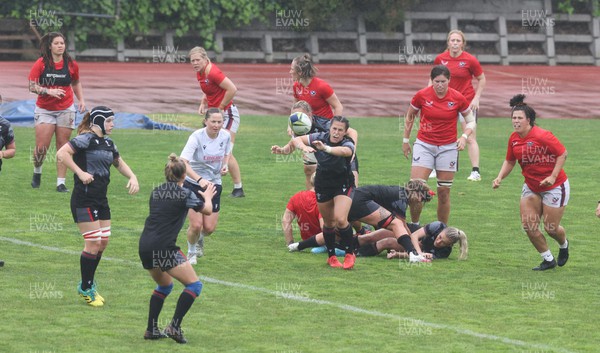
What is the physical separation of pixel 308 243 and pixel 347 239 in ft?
3.16

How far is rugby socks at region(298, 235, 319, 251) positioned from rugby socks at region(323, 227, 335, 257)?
638mm

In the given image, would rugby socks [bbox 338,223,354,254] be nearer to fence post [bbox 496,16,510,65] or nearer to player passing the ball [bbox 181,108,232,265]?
player passing the ball [bbox 181,108,232,265]

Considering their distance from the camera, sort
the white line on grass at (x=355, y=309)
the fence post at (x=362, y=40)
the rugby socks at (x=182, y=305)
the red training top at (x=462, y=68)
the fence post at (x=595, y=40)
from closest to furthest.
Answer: the rugby socks at (x=182, y=305) → the white line on grass at (x=355, y=309) → the red training top at (x=462, y=68) → the fence post at (x=362, y=40) → the fence post at (x=595, y=40)

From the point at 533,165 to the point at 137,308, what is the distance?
4.46 meters

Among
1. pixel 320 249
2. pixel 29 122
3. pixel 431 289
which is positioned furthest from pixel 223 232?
pixel 29 122

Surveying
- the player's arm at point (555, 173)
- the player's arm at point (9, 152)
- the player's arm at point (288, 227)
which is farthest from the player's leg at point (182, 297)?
the player's arm at point (555, 173)

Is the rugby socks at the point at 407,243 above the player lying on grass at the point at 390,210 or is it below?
below

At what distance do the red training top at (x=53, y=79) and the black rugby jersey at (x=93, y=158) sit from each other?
632cm

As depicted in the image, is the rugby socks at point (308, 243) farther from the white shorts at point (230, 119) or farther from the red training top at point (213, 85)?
the white shorts at point (230, 119)

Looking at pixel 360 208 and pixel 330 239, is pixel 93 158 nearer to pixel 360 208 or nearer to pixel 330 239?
pixel 330 239

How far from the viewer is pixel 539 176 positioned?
12102mm

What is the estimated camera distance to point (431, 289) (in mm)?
11297

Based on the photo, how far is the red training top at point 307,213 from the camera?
43.9ft

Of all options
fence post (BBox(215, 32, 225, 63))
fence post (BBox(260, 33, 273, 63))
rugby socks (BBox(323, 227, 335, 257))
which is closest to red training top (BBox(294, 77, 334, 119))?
rugby socks (BBox(323, 227, 335, 257))
